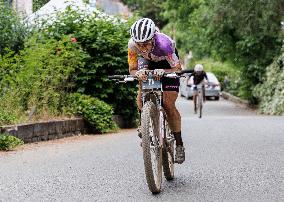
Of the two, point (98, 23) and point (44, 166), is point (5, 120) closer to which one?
point (44, 166)

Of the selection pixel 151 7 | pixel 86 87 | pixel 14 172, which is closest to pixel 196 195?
pixel 14 172

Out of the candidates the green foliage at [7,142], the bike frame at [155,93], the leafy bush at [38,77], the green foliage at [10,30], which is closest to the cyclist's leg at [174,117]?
the bike frame at [155,93]

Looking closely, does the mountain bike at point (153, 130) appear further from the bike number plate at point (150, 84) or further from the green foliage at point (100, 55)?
the green foliage at point (100, 55)

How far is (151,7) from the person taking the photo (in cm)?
5638

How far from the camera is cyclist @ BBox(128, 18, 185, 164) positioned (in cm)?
682

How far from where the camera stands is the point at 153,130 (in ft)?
22.6

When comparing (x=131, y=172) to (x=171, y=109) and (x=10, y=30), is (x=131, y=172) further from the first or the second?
(x=10, y=30)

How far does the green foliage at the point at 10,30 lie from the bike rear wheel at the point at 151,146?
1077 cm

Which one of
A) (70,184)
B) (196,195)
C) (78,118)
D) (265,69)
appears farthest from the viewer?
(265,69)

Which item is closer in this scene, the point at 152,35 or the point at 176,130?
the point at 152,35

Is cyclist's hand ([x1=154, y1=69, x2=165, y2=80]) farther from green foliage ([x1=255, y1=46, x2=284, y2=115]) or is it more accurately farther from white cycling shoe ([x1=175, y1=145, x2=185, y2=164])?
green foliage ([x1=255, y1=46, x2=284, y2=115])

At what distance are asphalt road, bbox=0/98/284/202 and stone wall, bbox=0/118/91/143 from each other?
25 centimetres

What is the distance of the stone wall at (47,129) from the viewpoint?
12.0 m

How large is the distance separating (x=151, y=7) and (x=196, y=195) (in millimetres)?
50402
